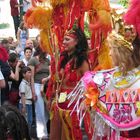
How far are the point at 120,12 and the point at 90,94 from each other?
214 centimetres

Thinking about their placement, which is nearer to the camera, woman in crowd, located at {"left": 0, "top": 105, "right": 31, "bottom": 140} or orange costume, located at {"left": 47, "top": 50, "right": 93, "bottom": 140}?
woman in crowd, located at {"left": 0, "top": 105, "right": 31, "bottom": 140}

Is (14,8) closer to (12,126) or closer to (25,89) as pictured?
Result: (25,89)

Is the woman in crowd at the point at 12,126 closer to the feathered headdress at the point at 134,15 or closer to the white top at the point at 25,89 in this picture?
the feathered headdress at the point at 134,15

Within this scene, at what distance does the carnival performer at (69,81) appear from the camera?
15.3 ft

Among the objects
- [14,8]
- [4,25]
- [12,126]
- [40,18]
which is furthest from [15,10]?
[12,126]

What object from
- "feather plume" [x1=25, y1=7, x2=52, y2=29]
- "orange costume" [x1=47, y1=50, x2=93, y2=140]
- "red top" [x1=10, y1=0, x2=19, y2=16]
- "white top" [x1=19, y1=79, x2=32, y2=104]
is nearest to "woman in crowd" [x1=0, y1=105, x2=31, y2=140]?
"orange costume" [x1=47, y1=50, x2=93, y2=140]

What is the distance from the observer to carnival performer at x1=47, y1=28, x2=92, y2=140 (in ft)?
15.3

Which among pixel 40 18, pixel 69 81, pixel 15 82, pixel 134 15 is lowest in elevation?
pixel 15 82

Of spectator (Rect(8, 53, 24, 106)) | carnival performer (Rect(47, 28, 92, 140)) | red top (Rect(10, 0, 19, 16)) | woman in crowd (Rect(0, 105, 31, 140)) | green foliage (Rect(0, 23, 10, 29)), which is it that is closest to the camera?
woman in crowd (Rect(0, 105, 31, 140))

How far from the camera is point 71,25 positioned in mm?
5113

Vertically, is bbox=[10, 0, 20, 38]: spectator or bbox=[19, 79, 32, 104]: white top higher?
bbox=[10, 0, 20, 38]: spectator

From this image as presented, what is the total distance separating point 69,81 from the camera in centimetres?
478

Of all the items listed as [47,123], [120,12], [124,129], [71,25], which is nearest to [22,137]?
[124,129]

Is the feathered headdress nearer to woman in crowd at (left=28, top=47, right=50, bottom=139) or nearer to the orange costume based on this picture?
the orange costume
